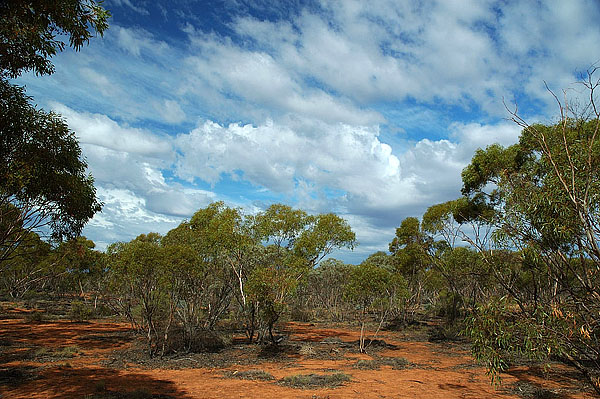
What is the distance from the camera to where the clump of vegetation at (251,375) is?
45.0 feet

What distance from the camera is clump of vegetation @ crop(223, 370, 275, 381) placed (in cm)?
1371

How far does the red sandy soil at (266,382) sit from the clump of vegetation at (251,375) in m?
0.39

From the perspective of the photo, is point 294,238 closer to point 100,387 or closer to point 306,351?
point 306,351

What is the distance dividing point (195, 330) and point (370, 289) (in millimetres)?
10370

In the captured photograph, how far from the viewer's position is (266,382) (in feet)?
43.1

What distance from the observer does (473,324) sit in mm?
6633

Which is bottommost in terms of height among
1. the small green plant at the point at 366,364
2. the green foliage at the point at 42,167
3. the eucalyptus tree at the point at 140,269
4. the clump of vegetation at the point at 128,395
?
the small green plant at the point at 366,364

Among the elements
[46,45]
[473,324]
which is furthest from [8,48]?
[473,324]

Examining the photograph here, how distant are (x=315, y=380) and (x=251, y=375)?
276 centimetres

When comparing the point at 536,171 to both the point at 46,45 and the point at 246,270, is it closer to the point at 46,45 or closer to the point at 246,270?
the point at 46,45

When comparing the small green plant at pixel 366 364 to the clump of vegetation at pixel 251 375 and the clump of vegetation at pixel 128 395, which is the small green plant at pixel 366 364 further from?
the clump of vegetation at pixel 128 395

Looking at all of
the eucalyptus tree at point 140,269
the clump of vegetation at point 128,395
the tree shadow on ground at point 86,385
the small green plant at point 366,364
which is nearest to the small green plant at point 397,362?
the small green plant at point 366,364

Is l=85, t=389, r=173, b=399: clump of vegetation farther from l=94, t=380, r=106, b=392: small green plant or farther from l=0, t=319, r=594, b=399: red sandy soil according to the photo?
l=0, t=319, r=594, b=399: red sandy soil

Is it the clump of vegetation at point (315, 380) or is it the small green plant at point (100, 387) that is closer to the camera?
the small green plant at point (100, 387)
